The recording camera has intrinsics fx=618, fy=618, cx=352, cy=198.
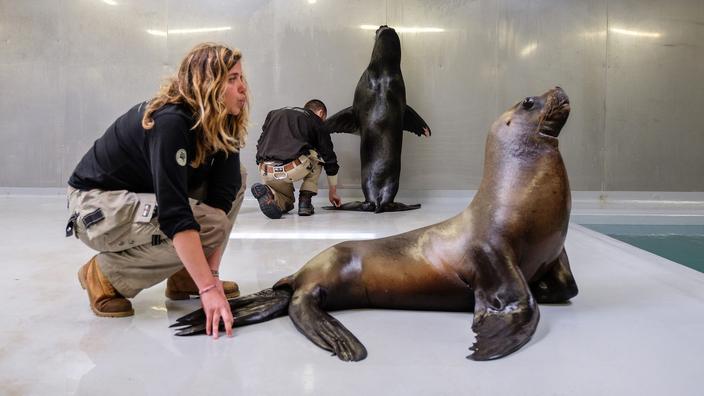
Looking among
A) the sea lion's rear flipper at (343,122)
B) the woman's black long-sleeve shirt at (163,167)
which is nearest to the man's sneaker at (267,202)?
the sea lion's rear flipper at (343,122)

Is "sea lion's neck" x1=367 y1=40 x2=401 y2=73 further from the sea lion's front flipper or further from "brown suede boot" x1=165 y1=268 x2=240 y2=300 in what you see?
the sea lion's front flipper

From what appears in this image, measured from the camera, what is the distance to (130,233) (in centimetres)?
216

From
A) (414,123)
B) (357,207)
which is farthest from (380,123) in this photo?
(357,207)

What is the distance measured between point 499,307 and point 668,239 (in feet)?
11.4

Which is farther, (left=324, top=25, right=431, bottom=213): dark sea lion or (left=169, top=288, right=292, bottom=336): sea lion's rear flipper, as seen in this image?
(left=324, top=25, right=431, bottom=213): dark sea lion

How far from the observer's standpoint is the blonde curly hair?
6.55 feet

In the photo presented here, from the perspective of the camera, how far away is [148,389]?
161 centimetres

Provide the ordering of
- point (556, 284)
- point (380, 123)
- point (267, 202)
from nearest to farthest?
point (556, 284) < point (267, 202) < point (380, 123)

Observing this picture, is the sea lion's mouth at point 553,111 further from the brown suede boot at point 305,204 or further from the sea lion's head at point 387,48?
the sea lion's head at point 387,48

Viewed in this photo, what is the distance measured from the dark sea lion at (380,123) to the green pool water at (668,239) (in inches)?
71.8

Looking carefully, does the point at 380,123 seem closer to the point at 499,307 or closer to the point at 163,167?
the point at 499,307

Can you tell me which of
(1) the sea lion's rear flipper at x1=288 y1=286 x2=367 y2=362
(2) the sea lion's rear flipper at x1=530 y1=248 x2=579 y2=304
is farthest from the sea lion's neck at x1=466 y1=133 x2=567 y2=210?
(1) the sea lion's rear flipper at x1=288 y1=286 x2=367 y2=362

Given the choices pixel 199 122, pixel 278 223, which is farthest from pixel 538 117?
pixel 278 223

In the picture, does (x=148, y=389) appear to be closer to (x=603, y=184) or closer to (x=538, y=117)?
(x=538, y=117)
